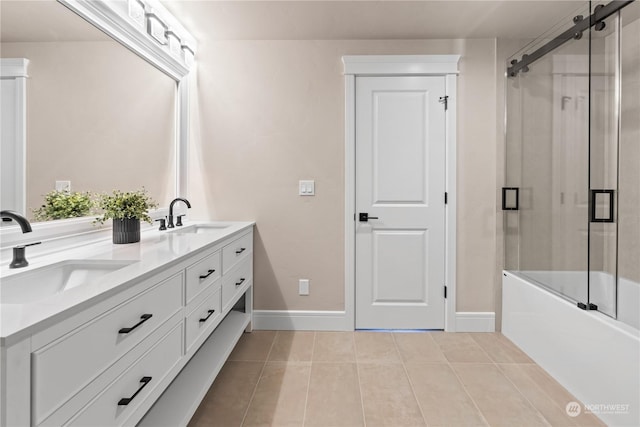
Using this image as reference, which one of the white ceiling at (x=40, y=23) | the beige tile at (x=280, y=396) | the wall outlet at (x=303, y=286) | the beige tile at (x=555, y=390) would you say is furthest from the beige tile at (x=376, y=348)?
the white ceiling at (x=40, y=23)

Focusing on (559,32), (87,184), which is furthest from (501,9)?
(87,184)

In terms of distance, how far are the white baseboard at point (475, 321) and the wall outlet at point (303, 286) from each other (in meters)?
1.26

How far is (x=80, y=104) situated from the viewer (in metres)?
1.81

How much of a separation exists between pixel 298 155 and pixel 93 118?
148 cm

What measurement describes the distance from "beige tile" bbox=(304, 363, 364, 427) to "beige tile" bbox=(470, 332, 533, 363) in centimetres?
103

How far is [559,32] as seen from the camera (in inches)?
92.8

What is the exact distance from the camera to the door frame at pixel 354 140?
2895 millimetres

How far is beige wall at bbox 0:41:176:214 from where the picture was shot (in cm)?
158

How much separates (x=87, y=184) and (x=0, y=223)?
46 centimetres

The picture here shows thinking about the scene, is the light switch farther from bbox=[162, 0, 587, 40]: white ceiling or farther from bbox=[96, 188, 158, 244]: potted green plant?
bbox=[96, 188, 158, 244]: potted green plant

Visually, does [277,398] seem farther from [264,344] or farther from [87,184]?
[87,184]

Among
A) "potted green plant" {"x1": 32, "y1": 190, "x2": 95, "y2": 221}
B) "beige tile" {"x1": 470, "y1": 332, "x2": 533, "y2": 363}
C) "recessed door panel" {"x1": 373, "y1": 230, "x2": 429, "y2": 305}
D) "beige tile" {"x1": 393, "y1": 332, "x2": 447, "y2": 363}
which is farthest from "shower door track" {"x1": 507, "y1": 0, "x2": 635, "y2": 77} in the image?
"potted green plant" {"x1": 32, "y1": 190, "x2": 95, "y2": 221}

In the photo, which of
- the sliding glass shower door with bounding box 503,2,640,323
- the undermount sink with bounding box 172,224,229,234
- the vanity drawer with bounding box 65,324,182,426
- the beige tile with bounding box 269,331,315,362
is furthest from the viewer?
the undermount sink with bounding box 172,224,229,234

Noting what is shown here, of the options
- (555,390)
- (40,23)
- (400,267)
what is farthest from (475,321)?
(40,23)
